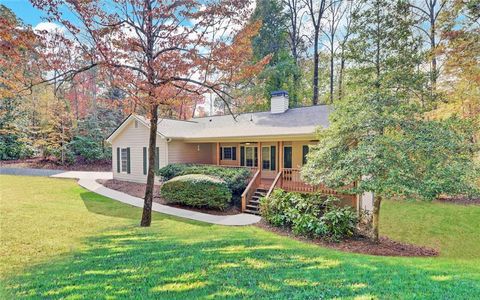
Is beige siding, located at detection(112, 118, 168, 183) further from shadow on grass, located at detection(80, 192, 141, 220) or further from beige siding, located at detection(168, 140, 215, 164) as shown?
shadow on grass, located at detection(80, 192, 141, 220)

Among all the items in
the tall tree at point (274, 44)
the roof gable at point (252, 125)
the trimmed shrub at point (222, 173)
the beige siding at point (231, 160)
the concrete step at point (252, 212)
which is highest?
the tall tree at point (274, 44)

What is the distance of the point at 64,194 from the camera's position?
42.5ft

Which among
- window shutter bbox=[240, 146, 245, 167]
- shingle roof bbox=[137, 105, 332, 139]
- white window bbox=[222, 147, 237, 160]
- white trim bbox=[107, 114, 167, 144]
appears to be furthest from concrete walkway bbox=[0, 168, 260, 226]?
white window bbox=[222, 147, 237, 160]

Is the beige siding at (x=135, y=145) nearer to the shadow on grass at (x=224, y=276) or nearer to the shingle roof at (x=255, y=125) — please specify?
the shingle roof at (x=255, y=125)

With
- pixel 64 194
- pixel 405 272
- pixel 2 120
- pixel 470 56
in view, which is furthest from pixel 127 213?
pixel 2 120

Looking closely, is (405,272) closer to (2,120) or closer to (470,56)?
(470,56)

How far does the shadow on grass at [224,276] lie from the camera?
3.31m

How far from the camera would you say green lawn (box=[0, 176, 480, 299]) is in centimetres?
336

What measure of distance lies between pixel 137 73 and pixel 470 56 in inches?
509

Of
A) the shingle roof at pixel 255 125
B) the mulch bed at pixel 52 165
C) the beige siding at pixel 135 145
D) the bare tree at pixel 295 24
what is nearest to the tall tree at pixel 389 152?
the shingle roof at pixel 255 125

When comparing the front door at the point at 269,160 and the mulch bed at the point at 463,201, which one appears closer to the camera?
the mulch bed at the point at 463,201

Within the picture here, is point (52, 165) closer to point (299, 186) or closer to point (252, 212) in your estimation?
point (252, 212)

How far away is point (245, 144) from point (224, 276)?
1202 cm

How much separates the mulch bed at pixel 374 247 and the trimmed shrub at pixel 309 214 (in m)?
0.26
